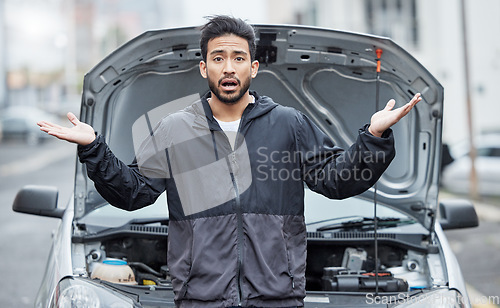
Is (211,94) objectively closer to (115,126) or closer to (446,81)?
(115,126)

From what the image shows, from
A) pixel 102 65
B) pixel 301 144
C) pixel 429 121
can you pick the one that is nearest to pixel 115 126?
pixel 102 65

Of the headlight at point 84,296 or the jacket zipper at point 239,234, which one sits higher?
the jacket zipper at point 239,234

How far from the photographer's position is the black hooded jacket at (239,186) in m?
2.89

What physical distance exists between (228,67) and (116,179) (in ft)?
2.19

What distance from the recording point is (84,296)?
336 cm

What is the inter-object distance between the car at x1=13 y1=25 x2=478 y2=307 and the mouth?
0.92 meters

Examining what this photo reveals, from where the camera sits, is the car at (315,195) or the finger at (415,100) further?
the car at (315,195)

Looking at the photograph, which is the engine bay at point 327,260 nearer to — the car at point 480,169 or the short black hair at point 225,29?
the short black hair at point 225,29

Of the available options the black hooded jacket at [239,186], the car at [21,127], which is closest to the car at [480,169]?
the black hooded jacket at [239,186]

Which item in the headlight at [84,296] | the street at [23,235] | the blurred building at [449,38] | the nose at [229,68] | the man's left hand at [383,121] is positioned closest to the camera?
the man's left hand at [383,121]

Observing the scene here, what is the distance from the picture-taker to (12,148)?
106 ft

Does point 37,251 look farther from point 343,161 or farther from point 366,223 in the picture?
point 343,161

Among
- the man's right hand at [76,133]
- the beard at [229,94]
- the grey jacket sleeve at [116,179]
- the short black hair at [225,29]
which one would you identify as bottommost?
the grey jacket sleeve at [116,179]

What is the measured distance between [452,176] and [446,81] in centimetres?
936
